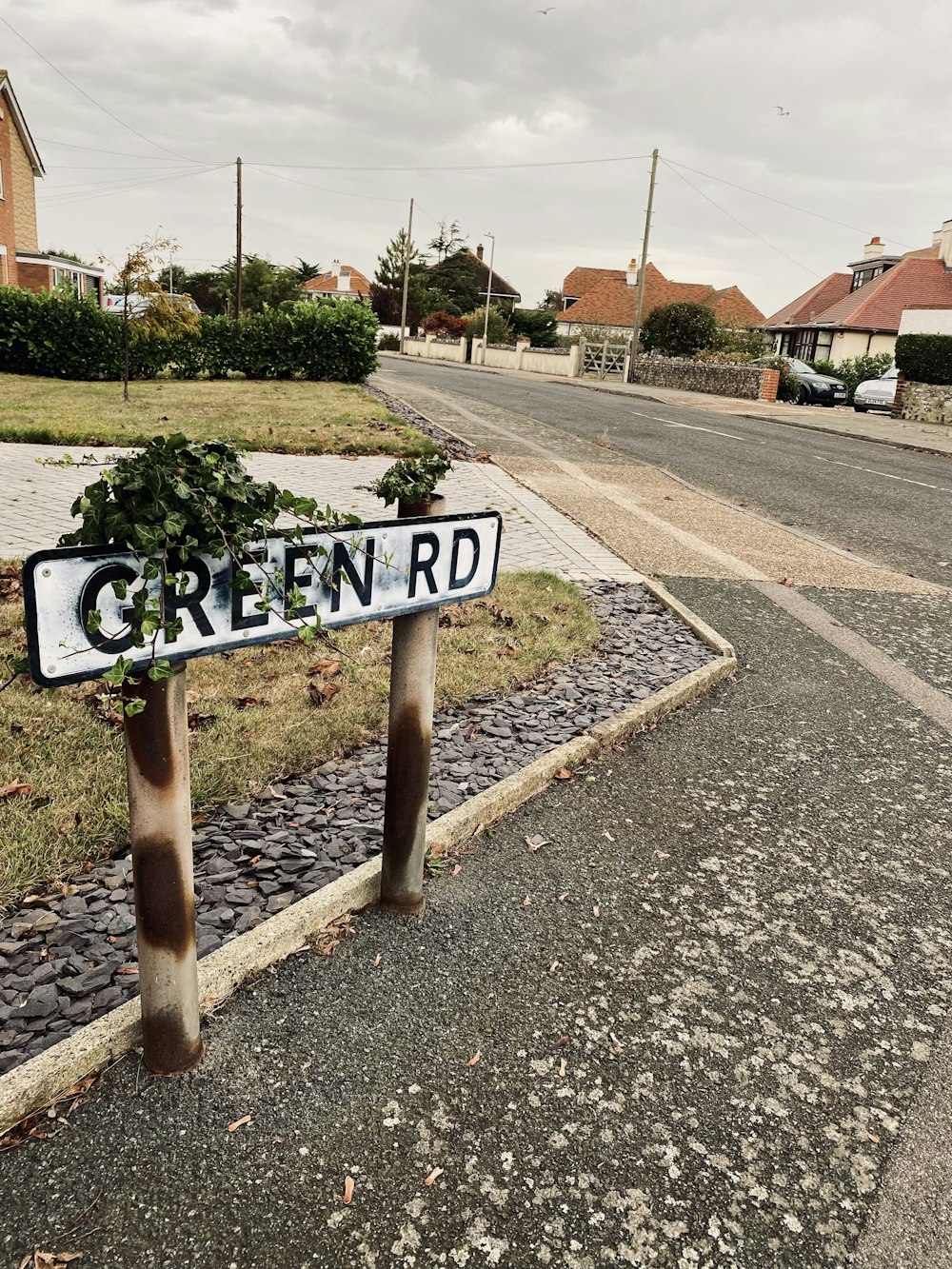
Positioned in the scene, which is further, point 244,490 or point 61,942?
point 61,942

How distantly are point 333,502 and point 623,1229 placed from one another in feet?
24.1

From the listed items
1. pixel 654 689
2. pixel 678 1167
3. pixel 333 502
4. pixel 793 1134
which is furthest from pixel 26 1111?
pixel 333 502

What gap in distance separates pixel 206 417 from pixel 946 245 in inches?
1613

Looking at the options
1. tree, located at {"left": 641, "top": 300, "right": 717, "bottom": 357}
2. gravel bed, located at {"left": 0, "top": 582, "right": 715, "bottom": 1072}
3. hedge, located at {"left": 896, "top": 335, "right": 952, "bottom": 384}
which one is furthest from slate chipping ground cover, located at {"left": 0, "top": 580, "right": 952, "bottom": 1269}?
tree, located at {"left": 641, "top": 300, "right": 717, "bottom": 357}

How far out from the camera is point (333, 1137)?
6.93 ft

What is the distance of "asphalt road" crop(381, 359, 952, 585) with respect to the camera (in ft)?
31.7

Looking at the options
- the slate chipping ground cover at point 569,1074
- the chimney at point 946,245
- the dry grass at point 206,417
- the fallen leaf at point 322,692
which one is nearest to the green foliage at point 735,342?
the chimney at point 946,245

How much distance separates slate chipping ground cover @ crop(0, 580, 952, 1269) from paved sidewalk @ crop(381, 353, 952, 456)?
18494 millimetres

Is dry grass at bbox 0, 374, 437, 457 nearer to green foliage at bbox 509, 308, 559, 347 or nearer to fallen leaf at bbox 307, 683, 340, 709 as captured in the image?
fallen leaf at bbox 307, 683, 340, 709

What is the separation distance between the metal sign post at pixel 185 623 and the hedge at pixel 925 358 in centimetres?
2709

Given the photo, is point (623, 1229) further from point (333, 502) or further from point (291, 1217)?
point (333, 502)

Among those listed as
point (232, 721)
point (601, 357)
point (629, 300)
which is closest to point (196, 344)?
point (232, 721)

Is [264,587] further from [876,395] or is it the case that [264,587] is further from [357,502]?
[876,395]

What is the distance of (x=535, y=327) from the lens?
213 ft
